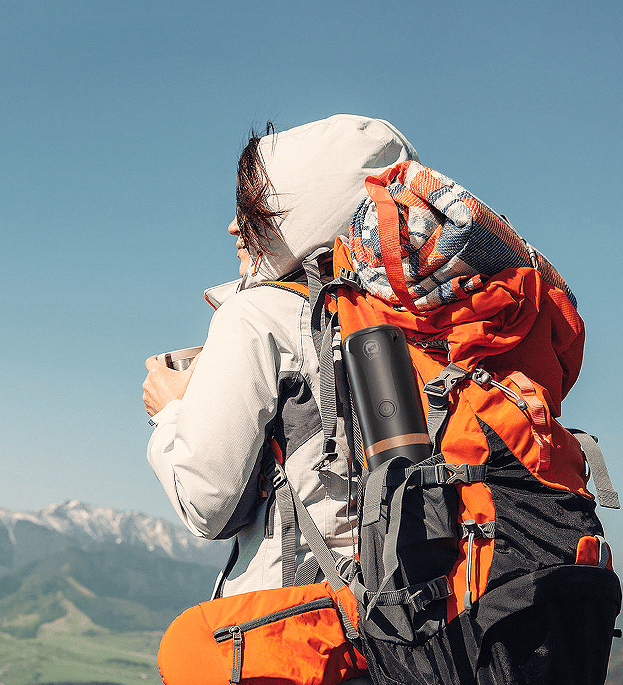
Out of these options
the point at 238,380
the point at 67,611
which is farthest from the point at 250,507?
the point at 67,611

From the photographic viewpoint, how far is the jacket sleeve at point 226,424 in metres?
1.98

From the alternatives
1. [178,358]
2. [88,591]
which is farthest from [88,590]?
[178,358]

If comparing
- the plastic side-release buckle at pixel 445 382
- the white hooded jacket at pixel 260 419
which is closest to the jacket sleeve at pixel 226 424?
the white hooded jacket at pixel 260 419

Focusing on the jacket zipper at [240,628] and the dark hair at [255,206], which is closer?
the jacket zipper at [240,628]

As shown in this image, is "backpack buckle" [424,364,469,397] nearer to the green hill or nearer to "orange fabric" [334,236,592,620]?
"orange fabric" [334,236,592,620]

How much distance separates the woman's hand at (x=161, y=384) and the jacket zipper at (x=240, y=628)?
84cm

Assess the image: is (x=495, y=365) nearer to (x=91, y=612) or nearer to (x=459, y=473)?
(x=459, y=473)

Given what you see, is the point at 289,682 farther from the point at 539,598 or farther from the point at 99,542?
the point at 99,542

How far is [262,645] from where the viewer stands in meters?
1.87

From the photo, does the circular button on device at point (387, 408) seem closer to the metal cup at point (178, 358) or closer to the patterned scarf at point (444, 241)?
the patterned scarf at point (444, 241)

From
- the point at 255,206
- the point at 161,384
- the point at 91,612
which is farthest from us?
the point at 91,612

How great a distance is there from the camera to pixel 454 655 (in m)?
1.70

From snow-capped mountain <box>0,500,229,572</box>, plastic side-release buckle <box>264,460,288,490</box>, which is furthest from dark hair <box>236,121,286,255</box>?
snow-capped mountain <box>0,500,229,572</box>

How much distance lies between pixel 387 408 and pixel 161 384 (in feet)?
3.18
